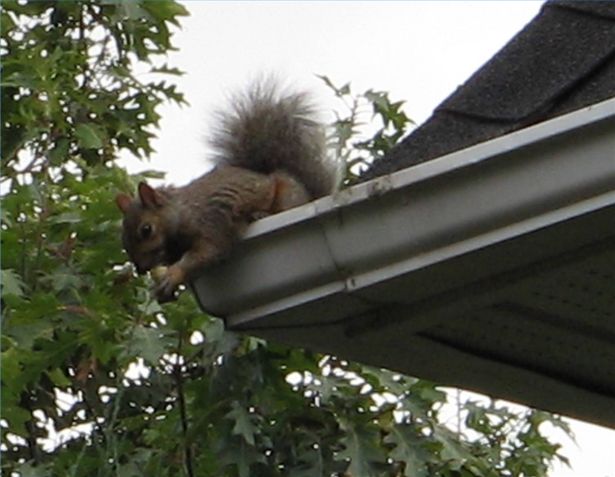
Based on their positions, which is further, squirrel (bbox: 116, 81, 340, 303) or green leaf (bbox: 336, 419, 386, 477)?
green leaf (bbox: 336, 419, 386, 477)

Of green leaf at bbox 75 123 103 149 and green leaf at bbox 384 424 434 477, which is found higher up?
green leaf at bbox 75 123 103 149

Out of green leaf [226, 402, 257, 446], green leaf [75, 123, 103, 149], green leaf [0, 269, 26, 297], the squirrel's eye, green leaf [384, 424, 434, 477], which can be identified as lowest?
green leaf [384, 424, 434, 477]

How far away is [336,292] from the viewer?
5.70ft

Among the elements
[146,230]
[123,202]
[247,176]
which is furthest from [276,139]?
[123,202]

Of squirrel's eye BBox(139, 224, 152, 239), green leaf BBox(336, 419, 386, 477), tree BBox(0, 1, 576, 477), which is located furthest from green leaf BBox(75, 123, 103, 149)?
green leaf BBox(336, 419, 386, 477)

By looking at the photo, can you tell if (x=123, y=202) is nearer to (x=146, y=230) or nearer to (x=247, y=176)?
(x=146, y=230)

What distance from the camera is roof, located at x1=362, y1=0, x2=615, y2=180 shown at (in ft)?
5.57

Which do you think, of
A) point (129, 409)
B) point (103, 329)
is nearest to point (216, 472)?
point (103, 329)

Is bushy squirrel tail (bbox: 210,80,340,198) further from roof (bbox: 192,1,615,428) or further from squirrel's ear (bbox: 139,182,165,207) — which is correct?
roof (bbox: 192,1,615,428)

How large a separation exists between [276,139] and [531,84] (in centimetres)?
138

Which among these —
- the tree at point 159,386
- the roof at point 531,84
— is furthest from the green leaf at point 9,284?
the roof at point 531,84

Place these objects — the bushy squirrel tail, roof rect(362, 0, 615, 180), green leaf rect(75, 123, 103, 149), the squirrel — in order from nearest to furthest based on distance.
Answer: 1. roof rect(362, 0, 615, 180)
2. the squirrel
3. the bushy squirrel tail
4. green leaf rect(75, 123, 103, 149)

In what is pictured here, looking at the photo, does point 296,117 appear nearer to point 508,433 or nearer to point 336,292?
point 508,433

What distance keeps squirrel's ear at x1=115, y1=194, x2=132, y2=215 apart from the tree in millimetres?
41
